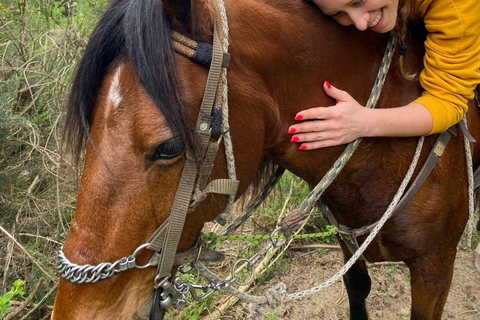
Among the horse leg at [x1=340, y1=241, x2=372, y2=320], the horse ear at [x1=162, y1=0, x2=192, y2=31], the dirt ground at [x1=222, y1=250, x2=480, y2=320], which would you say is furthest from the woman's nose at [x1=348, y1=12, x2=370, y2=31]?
the dirt ground at [x1=222, y1=250, x2=480, y2=320]

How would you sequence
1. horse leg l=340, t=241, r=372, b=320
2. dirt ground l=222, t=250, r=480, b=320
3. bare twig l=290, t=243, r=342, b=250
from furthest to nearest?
bare twig l=290, t=243, r=342, b=250 → dirt ground l=222, t=250, r=480, b=320 → horse leg l=340, t=241, r=372, b=320

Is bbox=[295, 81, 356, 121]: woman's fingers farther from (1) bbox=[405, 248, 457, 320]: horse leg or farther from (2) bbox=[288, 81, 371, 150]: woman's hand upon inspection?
(1) bbox=[405, 248, 457, 320]: horse leg

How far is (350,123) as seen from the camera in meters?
1.49

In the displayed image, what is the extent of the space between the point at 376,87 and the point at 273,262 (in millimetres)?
1931

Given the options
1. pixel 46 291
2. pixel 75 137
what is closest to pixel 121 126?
pixel 75 137

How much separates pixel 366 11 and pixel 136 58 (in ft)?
2.47

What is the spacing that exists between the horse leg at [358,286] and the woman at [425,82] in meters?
1.08

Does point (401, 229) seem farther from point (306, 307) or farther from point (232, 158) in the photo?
point (306, 307)

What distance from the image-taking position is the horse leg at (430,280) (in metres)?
1.91

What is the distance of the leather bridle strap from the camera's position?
1202 mm

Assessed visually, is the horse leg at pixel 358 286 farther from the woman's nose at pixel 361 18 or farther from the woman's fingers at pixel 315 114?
the woman's nose at pixel 361 18

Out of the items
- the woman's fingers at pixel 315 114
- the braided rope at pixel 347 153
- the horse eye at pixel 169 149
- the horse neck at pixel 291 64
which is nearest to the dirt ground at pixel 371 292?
the braided rope at pixel 347 153

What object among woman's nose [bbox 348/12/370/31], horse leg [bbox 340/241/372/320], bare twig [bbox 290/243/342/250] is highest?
woman's nose [bbox 348/12/370/31]

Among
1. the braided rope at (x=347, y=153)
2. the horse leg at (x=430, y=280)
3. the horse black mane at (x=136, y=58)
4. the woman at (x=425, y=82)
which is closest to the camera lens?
the horse black mane at (x=136, y=58)
